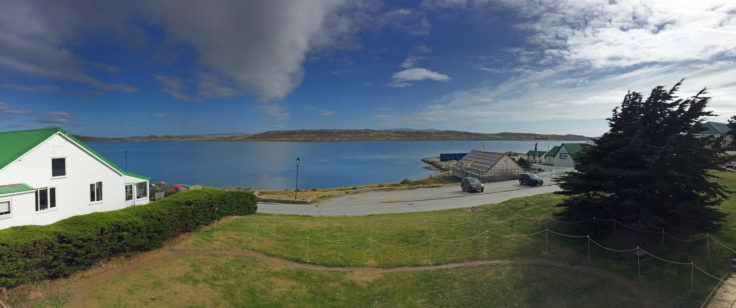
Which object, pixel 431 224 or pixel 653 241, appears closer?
pixel 653 241

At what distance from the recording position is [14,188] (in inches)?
608

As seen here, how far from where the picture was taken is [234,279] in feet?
39.7

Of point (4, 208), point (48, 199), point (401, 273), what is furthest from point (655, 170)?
point (48, 199)

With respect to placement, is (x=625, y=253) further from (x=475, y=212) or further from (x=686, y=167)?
(x=475, y=212)

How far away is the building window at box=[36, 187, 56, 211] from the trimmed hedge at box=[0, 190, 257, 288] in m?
7.69

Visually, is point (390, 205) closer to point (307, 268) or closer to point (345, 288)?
point (307, 268)

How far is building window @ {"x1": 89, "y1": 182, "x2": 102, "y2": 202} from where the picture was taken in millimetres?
20047

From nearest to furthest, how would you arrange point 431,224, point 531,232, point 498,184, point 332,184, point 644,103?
1. point 644,103
2. point 531,232
3. point 431,224
4. point 498,184
5. point 332,184

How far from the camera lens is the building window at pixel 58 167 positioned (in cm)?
1786

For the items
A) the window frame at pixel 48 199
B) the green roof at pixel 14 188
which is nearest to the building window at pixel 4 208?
the green roof at pixel 14 188

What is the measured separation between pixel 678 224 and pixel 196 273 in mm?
20202

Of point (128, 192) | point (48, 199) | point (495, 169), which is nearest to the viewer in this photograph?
point (48, 199)

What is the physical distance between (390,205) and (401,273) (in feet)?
51.1

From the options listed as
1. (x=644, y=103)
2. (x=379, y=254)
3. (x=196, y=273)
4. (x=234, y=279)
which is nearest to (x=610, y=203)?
(x=644, y=103)
